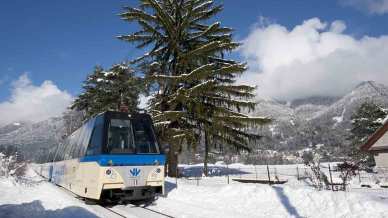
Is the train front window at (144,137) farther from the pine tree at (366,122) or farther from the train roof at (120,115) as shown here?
the pine tree at (366,122)

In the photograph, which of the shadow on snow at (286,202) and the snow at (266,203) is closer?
the snow at (266,203)

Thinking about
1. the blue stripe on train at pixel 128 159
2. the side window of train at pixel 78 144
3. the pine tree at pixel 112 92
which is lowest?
the blue stripe on train at pixel 128 159

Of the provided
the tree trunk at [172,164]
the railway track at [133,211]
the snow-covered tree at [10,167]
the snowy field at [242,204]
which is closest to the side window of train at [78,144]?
the snowy field at [242,204]

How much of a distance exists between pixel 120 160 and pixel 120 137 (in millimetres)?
883

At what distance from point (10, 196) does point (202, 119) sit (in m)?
11.6

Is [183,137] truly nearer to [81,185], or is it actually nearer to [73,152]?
[73,152]

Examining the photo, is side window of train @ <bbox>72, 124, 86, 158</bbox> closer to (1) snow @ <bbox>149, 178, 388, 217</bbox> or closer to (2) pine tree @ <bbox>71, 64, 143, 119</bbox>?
(1) snow @ <bbox>149, 178, 388, 217</bbox>

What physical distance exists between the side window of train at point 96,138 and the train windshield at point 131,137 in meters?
0.29

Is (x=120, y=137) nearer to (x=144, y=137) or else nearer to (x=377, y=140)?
(x=144, y=137)

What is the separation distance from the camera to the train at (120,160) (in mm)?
10344

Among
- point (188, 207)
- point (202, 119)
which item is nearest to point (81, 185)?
point (188, 207)

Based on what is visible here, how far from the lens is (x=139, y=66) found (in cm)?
2220

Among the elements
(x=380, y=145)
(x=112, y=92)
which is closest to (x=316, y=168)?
(x=380, y=145)

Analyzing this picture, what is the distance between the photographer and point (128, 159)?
35.0 ft
